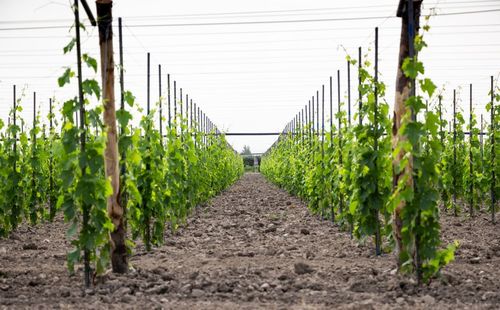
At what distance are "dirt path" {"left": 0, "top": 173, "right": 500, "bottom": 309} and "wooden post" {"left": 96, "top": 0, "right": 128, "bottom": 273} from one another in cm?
36

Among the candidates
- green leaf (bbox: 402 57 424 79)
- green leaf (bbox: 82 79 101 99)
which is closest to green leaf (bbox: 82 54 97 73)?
green leaf (bbox: 82 79 101 99)

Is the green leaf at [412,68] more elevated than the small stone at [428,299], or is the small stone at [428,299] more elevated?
the green leaf at [412,68]

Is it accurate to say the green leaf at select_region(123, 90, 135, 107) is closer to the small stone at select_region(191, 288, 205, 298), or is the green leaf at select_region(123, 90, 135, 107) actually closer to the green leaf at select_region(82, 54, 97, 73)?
the green leaf at select_region(82, 54, 97, 73)

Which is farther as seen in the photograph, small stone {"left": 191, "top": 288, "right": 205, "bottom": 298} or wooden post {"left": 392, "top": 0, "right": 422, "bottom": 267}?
wooden post {"left": 392, "top": 0, "right": 422, "bottom": 267}

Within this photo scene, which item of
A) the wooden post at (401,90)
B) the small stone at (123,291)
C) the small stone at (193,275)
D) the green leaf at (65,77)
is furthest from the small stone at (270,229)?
the green leaf at (65,77)

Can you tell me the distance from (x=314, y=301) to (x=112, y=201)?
2311 mm

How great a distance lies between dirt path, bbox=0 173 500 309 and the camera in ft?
15.9

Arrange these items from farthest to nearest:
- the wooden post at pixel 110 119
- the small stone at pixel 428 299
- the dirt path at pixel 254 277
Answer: the wooden post at pixel 110 119 < the dirt path at pixel 254 277 < the small stone at pixel 428 299

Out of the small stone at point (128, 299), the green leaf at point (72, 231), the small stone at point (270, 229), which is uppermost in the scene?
the green leaf at point (72, 231)

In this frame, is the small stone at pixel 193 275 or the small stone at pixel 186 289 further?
the small stone at pixel 193 275

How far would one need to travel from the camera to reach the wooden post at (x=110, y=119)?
228 inches

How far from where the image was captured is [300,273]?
6.03 metres

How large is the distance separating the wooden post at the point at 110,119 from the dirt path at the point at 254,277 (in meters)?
0.36

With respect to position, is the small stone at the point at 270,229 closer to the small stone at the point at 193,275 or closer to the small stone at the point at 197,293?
the small stone at the point at 193,275
